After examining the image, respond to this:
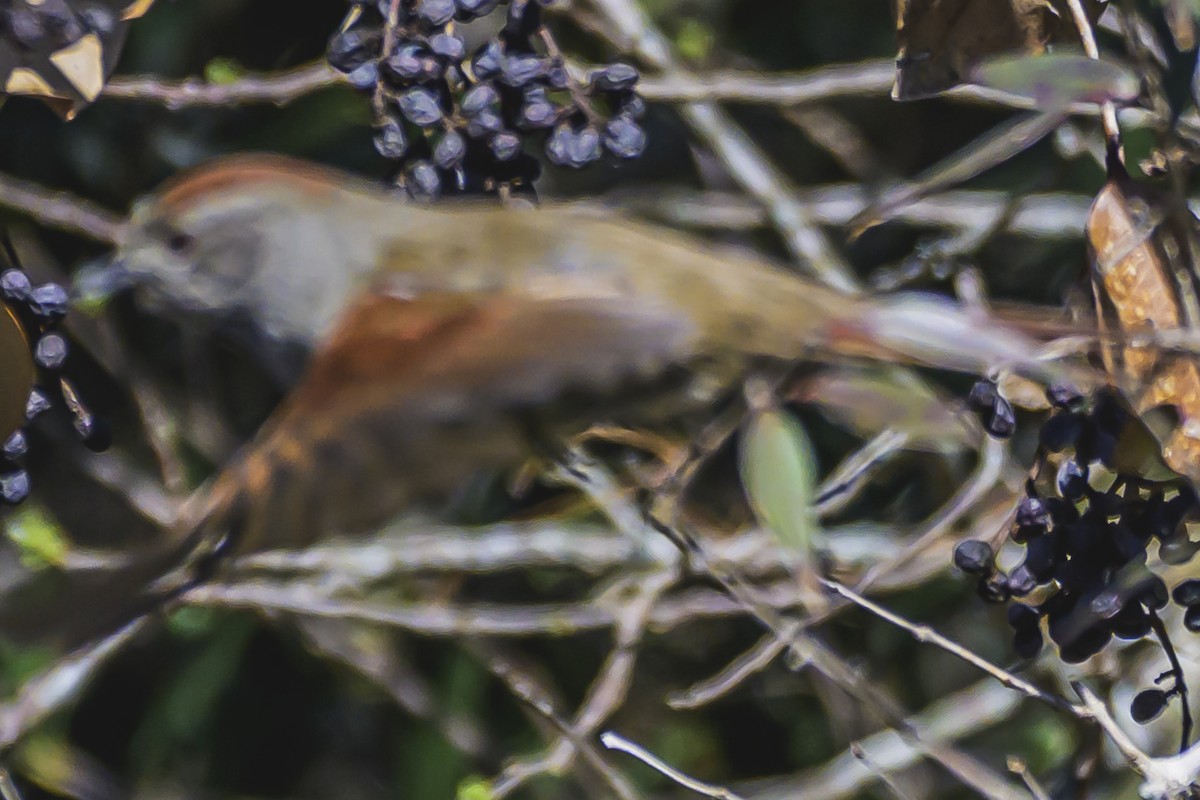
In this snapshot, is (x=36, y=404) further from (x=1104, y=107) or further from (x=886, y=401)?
(x=1104, y=107)

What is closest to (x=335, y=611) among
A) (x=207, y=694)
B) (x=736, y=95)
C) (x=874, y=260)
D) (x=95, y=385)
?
(x=207, y=694)

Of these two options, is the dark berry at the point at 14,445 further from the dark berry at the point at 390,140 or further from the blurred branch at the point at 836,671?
the blurred branch at the point at 836,671

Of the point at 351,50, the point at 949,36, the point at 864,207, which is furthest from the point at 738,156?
the point at 351,50

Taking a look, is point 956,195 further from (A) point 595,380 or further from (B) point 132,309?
(B) point 132,309

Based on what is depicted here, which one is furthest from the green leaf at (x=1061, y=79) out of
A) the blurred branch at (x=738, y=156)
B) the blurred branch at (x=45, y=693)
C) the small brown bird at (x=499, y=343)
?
the blurred branch at (x=45, y=693)

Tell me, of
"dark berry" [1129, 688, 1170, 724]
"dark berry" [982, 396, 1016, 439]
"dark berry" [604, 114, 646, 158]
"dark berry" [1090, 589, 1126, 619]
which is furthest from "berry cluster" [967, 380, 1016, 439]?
"dark berry" [604, 114, 646, 158]
